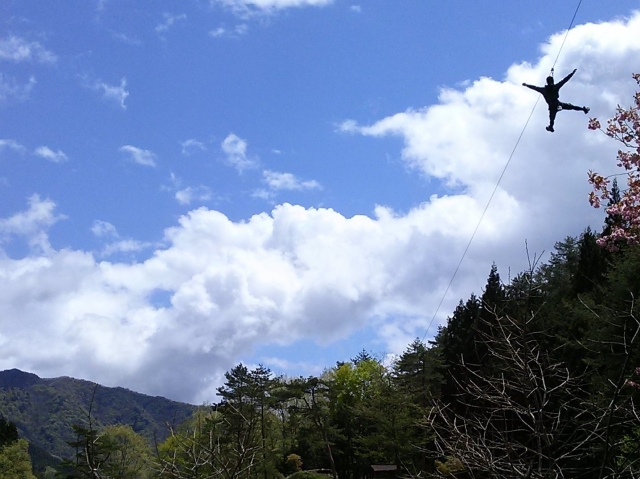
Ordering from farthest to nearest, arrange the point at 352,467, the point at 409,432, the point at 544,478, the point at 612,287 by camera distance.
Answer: the point at 352,467, the point at 409,432, the point at 612,287, the point at 544,478

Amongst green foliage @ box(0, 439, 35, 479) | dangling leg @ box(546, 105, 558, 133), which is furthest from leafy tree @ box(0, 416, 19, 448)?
dangling leg @ box(546, 105, 558, 133)

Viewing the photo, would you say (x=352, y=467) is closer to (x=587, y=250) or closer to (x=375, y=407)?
(x=375, y=407)

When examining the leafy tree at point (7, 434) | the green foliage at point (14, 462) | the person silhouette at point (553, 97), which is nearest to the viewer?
the person silhouette at point (553, 97)

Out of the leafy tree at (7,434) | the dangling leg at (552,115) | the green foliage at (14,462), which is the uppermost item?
the dangling leg at (552,115)

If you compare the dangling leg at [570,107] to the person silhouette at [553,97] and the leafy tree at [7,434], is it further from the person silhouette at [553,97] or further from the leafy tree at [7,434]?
the leafy tree at [7,434]

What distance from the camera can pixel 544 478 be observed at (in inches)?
172

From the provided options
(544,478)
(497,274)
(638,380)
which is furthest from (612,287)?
(497,274)

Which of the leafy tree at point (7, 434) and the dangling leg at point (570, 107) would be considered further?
the leafy tree at point (7, 434)

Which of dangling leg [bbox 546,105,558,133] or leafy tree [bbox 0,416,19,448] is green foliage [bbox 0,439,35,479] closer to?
leafy tree [bbox 0,416,19,448]

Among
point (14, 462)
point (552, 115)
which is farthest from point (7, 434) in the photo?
point (552, 115)

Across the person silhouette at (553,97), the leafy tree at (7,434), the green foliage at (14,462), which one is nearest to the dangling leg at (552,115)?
the person silhouette at (553,97)

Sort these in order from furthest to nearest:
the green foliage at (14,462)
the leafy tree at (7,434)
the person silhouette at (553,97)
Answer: the leafy tree at (7,434)
the green foliage at (14,462)
the person silhouette at (553,97)

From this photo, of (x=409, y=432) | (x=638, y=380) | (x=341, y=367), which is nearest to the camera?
(x=638, y=380)

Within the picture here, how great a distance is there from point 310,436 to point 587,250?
21.5 metres
